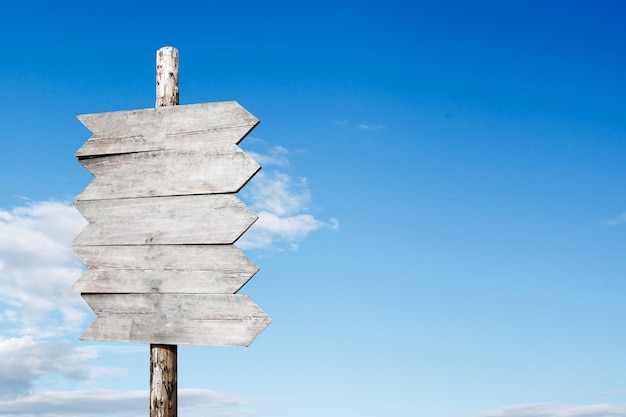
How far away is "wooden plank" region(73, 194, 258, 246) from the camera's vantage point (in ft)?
17.3

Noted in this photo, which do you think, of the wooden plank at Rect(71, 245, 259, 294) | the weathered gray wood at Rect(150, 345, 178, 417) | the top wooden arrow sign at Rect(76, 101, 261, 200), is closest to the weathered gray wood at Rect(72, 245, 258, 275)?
the wooden plank at Rect(71, 245, 259, 294)

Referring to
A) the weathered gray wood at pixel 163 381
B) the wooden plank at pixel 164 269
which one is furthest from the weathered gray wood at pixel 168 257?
the weathered gray wood at pixel 163 381

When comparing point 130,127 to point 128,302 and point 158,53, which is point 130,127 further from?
point 128,302

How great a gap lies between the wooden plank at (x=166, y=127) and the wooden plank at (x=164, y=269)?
834 mm

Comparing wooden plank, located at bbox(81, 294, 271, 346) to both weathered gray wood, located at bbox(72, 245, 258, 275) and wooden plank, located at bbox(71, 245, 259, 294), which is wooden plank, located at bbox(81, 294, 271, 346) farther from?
weathered gray wood, located at bbox(72, 245, 258, 275)

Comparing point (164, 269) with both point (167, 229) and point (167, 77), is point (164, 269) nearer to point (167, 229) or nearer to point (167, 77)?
point (167, 229)

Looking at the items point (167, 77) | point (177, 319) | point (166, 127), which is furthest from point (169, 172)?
point (177, 319)

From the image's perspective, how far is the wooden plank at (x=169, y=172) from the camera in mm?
5324

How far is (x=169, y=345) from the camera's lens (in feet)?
17.7

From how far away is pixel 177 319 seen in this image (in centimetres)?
531

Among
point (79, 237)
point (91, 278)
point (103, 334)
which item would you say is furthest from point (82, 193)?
point (103, 334)

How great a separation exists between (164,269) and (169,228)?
1.07 ft

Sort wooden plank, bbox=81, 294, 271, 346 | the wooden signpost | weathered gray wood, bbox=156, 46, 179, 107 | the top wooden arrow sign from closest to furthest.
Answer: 1. wooden plank, bbox=81, 294, 271, 346
2. the wooden signpost
3. the top wooden arrow sign
4. weathered gray wood, bbox=156, 46, 179, 107

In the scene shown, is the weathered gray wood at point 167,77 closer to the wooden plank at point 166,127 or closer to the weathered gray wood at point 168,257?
the wooden plank at point 166,127
